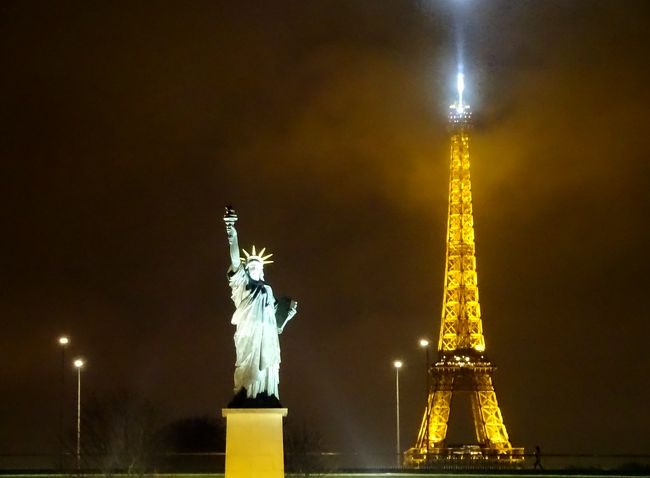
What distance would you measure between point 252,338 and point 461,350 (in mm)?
65051

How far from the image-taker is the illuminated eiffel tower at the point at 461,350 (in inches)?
3922

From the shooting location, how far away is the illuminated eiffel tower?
9962 cm

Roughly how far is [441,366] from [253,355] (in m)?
63.9

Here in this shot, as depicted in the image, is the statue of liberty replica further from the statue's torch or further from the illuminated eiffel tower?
the illuminated eiffel tower

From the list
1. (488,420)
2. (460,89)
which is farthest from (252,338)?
(460,89)

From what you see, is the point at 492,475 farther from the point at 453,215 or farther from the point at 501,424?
the point at 453,215

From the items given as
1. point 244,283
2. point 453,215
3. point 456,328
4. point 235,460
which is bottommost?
point 235,460

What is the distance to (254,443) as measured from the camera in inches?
1496

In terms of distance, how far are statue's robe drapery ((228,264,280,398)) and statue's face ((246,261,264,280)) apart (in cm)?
12

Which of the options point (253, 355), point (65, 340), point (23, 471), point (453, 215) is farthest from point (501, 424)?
point (253, 355)

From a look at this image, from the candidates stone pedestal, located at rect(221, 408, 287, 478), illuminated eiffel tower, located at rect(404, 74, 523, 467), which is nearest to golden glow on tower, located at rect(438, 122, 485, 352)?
illuminated eiffel tower, located at rect(404, 74, 523, 467)

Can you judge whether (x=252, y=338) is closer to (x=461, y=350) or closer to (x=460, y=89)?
(x=461, y=350)

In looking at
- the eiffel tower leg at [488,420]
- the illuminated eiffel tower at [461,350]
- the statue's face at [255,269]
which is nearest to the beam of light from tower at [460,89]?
the illuminated eiffel tower at [461,350]

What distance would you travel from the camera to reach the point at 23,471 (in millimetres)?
54000
